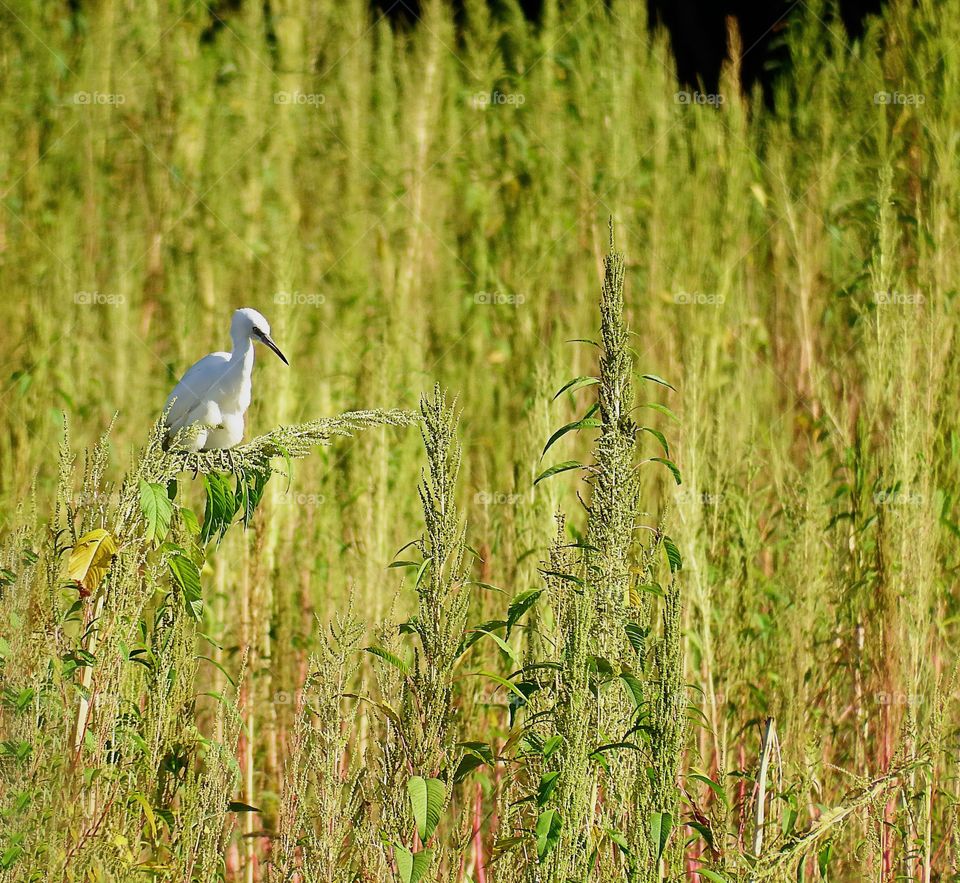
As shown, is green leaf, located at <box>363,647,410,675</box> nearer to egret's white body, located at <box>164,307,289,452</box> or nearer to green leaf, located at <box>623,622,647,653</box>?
green leaf, located at <box>623,622,647,653</box>

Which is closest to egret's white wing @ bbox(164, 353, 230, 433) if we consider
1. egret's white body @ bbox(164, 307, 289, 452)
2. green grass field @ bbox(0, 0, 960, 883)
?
egret's white body @ bbox(164, 307, 289, 452)

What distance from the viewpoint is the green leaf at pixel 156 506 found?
6.21ft

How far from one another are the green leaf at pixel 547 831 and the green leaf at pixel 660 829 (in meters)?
0.15

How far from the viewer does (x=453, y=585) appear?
1901 mm

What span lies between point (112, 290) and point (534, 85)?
222 cm

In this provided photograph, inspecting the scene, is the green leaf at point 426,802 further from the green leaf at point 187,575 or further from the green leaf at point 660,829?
the green leaf at point 187,575

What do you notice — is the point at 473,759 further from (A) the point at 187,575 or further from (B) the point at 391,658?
(A) the point at 187,575

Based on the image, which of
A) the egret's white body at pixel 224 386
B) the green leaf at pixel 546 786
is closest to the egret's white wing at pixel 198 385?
the egret's white body at pixel 224 386

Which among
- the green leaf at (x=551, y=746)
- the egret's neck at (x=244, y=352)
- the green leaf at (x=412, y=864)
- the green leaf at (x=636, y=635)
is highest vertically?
the egret's neck at (x=244, y=352)

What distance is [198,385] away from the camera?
3150 millimetres

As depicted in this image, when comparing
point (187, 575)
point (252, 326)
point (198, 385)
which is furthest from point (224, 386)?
point (187, 575)

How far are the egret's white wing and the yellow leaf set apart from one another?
1.17 metres

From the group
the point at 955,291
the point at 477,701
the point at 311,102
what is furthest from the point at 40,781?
the point at 311,102

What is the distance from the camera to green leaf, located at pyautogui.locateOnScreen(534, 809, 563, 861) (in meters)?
1.77
